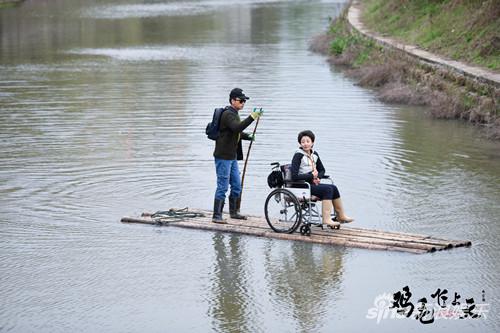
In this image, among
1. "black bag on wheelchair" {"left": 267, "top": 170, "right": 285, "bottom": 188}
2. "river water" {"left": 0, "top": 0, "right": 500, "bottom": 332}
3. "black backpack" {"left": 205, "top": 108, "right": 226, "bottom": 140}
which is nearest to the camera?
"river water" {"left": 0, "top": 0, "right": 500, "bottom": 332}

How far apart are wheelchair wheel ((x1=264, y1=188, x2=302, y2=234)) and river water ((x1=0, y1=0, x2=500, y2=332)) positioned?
0.33 metres

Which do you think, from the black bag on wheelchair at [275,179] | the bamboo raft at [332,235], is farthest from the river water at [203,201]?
the black bag on wheelchair at [275,179]

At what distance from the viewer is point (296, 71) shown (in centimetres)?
2798

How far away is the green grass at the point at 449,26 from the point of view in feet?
75.7

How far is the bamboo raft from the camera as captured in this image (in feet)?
35.1

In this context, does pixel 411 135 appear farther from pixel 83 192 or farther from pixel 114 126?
pixel 83 192

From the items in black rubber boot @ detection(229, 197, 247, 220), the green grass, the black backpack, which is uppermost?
the green grass

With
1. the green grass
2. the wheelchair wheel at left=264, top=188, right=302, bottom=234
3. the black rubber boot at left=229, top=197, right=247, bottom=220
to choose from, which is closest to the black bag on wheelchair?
the wheelchair wheel at left=264, top=188, right=302, bottom=234

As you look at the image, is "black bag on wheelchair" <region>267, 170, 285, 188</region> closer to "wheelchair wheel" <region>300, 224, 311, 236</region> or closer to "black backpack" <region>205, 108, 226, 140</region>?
"wheelchair wheel" <region>300, 224, 311, 236</region>

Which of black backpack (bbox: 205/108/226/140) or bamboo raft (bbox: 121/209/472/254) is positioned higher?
black backpack (bbox: 205/108/226/140)

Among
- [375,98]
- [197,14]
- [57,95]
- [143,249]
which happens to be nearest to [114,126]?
[57,95]

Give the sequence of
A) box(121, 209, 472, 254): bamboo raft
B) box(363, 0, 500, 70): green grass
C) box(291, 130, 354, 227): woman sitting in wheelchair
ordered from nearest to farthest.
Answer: box(121, 209, 472, 254): bamboo raft
box(291, 130, 354, 227): woman sitting in wheelchair
box(363, 0, 500, 70): green grass

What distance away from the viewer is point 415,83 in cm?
2312

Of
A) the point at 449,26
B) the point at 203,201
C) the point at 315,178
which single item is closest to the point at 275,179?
the point at 315,178
